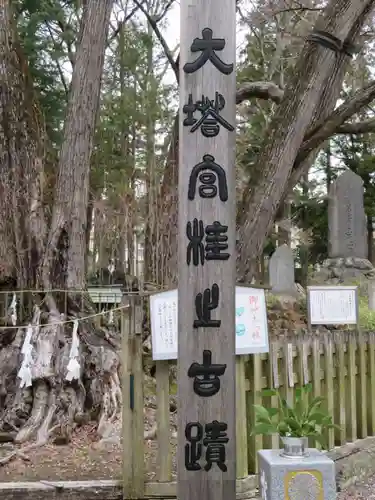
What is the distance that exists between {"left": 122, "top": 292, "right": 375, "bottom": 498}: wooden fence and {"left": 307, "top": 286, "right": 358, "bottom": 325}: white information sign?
0.32 m

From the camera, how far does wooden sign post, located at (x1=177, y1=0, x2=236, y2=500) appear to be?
A: 2.92 metres

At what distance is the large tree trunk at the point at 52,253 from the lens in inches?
219

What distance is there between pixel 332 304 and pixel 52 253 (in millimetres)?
3197

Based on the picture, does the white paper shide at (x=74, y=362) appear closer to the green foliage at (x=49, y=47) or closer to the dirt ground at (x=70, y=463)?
the dirt ground at (x=70, y=463)

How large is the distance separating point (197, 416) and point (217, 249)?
3.00 feet

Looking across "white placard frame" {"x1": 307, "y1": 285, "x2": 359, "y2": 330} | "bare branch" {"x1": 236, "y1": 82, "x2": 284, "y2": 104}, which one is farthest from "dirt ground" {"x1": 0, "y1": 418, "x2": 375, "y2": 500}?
"bare branch" {"x1": 236, "y1": 82, "x2": 284, "y2": 104}

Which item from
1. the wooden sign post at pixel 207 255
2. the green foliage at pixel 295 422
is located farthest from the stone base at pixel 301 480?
the wooden sign post at pixel 207 255

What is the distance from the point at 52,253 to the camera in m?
6.23

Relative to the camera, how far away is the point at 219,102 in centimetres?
303

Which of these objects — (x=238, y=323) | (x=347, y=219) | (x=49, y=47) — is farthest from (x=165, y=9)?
(x=238, y=323)

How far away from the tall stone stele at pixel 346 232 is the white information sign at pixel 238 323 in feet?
32.1

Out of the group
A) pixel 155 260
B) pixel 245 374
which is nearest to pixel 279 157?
pixel 245 374

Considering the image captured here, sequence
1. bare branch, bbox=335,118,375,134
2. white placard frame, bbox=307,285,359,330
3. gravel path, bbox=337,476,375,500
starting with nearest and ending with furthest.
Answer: gravel path, bbox=337,476,375,500 → white placard frame, bbox=307,285,359,330 → bare branch, bbox=335,118,375,134

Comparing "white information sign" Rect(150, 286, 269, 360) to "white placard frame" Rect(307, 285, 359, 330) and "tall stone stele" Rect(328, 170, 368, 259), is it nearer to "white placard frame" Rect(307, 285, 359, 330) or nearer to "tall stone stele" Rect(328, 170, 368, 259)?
"white placard frame" Rect(307, 285, 359, 330)
